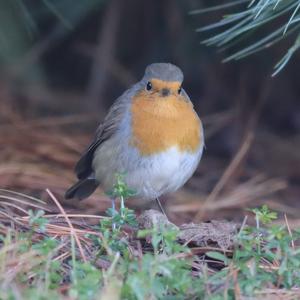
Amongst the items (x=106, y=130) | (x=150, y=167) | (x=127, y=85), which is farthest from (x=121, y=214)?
(x=127, y=85)

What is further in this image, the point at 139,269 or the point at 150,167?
the point at 150,167

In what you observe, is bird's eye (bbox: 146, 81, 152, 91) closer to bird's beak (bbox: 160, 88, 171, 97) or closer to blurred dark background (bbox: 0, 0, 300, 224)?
bird's beak (bbox: 160, 88, 171, 97)

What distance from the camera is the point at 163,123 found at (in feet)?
15.5

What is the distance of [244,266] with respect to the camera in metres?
3.24

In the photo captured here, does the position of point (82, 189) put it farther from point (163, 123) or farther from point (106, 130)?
point (163, 123)

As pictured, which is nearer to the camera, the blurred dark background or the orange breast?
the orange breast

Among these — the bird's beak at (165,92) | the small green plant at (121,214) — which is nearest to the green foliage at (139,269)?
the small green plant at (121,214)

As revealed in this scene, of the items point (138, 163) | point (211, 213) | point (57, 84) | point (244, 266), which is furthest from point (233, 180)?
point (244, 266)

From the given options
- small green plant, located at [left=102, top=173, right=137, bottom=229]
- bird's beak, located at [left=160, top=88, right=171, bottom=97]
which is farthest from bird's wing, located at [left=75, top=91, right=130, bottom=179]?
small green plant, located at [left=102, top=173, right=137, bottom=229]

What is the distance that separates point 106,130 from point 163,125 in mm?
472

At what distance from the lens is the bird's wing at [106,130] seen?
4.99 metres

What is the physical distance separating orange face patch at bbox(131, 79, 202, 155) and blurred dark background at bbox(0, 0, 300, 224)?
943mm

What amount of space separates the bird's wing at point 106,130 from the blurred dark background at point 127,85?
0.32 meters

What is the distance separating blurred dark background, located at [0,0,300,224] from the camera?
5.93 m
